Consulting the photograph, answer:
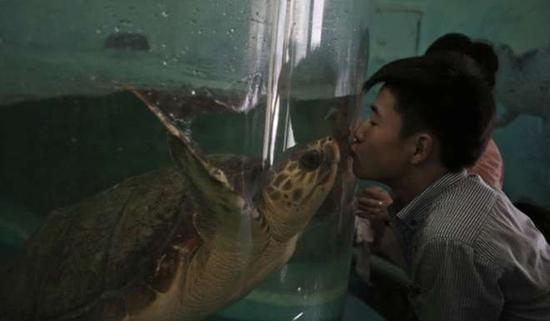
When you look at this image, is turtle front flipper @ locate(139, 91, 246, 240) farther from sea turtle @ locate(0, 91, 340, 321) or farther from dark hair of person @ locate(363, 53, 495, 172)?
dark hair of person @ locate(363, 53, 495, 172)

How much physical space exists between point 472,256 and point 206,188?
1.08ft

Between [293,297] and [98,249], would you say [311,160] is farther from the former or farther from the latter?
[98,249]

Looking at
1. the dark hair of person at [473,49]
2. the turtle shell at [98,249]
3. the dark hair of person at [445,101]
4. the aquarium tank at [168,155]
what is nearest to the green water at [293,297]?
the aquarium tank at [168,155]

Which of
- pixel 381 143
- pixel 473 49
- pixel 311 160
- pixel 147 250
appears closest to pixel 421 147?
pixel 381 143

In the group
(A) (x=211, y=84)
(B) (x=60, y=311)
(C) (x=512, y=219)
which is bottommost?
(B) (x=60, y=311)

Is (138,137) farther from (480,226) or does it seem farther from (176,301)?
(480,226)

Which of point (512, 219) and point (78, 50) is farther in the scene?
point (512, 219)

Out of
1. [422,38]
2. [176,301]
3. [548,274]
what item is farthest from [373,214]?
[422,38]

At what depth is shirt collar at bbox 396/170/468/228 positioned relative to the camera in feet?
2.73

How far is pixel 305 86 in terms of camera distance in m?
0.75

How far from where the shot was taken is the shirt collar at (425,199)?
83 centimetres

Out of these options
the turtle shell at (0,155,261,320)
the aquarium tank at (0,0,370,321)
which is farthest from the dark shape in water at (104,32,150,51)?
the turtle shell at (0,155,261,320)

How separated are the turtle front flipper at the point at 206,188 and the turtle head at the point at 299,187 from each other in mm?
57

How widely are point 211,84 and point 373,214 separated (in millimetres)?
505
